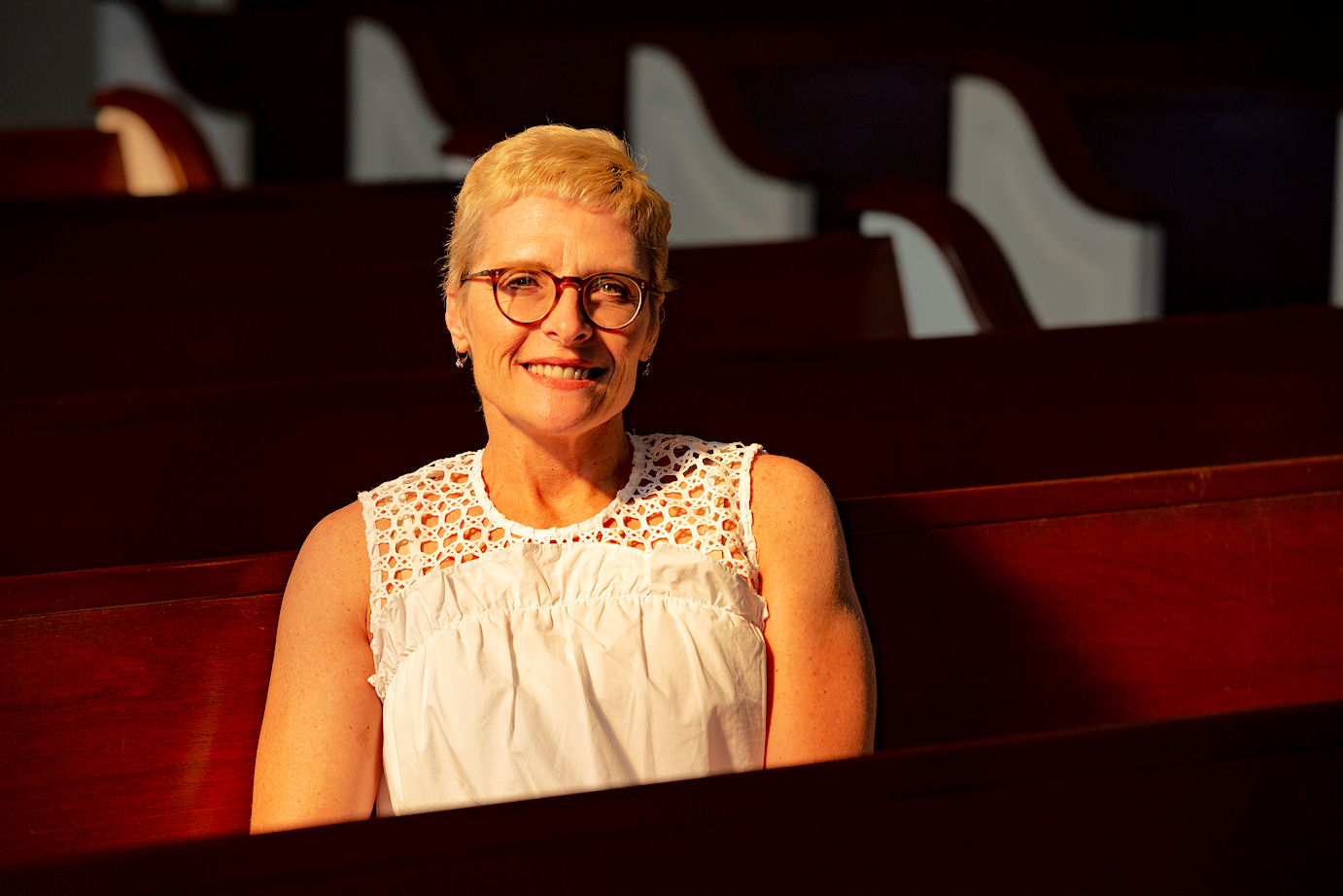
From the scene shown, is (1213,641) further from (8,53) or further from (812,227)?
(8,53)

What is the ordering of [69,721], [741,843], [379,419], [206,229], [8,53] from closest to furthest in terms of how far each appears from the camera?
[741,843] → [69,721] → [379,419] → [206,229] → [8,53]

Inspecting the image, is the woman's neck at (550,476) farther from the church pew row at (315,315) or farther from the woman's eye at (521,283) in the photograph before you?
the church pew row at (315,315)

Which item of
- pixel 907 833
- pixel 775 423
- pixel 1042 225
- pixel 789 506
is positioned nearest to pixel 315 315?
pixel 775 423

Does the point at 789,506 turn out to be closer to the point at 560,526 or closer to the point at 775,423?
the point at 560,526

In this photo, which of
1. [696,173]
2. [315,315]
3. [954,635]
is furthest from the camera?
[696,173]

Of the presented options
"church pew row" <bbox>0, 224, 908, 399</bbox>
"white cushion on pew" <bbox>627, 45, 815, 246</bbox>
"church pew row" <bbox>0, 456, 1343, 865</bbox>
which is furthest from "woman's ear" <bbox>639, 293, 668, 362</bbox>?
"white cushion on pew" <bbox>627, 45, 815, 246</bbox>

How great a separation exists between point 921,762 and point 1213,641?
0.94 m

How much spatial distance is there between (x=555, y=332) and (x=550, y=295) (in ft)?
0.14

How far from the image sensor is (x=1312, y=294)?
472 centimetres

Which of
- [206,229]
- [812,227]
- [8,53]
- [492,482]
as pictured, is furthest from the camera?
[8,53]

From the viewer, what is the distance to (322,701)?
1.49 m

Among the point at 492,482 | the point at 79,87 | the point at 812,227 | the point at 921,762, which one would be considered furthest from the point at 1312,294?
the point at 79,87

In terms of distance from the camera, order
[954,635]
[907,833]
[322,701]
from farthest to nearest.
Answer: [954,635]
[322,701]
[907,833]

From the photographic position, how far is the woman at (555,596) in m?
1.48
